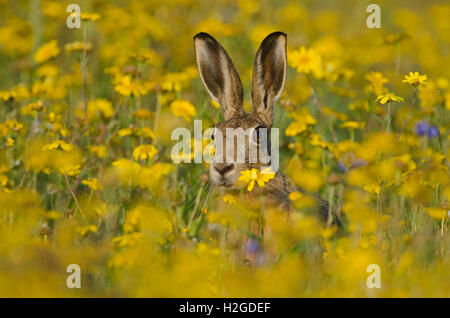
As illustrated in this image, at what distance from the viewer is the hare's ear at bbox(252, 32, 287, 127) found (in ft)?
17.6

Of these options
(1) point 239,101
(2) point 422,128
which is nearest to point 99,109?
(1) point 239,101

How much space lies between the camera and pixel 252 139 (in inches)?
198

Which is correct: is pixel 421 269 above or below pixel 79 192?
below

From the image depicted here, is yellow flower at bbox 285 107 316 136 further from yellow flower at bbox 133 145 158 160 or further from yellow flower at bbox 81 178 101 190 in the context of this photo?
yellow flower at bbox 81 178 101 190

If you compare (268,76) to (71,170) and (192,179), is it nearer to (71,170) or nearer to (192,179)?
(192,179)

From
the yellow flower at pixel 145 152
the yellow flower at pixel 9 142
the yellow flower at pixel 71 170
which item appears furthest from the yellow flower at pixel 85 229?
the yellow flower at pixel 9 142

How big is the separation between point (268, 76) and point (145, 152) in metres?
1.11

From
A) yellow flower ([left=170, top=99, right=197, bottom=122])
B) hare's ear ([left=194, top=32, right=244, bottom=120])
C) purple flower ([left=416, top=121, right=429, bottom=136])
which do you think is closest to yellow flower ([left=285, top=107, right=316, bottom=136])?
hare's ear ([left=194, top=32, right=244, bottom=120])

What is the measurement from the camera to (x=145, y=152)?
561 cm

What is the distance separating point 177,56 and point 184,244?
16.4ft

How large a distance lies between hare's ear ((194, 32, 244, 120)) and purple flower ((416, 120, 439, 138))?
5.62 ft

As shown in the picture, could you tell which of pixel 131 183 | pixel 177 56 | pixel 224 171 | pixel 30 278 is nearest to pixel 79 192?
pixel 131 183

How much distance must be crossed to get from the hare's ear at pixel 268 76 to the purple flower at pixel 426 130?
4.91 feet

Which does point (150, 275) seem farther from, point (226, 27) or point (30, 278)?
point (226, 27)
